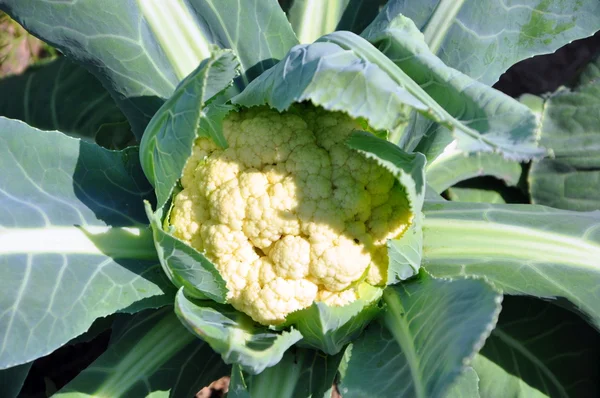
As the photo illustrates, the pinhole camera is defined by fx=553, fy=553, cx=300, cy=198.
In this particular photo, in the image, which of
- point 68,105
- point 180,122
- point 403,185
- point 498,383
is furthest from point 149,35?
point 498,383

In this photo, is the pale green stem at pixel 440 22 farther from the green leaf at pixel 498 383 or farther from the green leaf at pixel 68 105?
the green leaf at pixel 68 105

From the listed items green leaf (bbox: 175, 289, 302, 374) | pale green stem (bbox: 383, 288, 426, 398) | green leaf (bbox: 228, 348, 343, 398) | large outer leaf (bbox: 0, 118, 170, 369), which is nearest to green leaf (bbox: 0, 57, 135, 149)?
large outer leaf (bbox: 0, 118, 170, 369)

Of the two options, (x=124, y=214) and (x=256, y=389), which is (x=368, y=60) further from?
(x=256, y=389)

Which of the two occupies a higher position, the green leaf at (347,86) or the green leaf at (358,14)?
the green leaf at (347,86)

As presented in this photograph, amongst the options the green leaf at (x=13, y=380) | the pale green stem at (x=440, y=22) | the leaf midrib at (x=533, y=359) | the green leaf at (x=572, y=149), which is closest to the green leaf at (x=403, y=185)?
the pale green stem at (x=440, y=22)

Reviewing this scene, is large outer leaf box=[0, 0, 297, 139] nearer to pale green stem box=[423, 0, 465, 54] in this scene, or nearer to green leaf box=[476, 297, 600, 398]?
pale green stem box=[423, 0, 465, 54]

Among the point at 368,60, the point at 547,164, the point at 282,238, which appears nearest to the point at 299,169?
the point at 282,238
